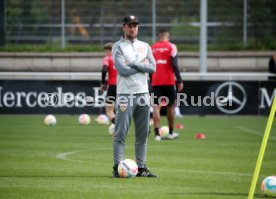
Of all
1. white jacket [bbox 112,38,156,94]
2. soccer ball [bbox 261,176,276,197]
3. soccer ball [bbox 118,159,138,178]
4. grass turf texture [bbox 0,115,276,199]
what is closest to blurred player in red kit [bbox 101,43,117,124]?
grass turf texture [bbox 0,115,276,199]

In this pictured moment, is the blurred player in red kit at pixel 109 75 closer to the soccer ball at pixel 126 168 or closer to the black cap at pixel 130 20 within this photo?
the black cap at pixel 130 20

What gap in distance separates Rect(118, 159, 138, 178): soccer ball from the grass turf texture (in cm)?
17

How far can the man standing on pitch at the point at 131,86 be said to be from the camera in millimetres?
13180

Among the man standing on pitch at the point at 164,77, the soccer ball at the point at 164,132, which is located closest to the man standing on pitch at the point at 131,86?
the man standing on pitch at the point at 164,77

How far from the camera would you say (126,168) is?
13133 millimetres

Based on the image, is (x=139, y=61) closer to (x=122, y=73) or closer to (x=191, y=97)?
(x=122, y=73)

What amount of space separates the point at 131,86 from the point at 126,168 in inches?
49.1

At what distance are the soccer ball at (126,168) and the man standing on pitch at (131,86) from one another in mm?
126

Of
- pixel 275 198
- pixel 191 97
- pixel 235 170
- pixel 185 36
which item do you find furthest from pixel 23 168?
pixel 185 36

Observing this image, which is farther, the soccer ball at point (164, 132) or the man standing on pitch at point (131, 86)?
the soccer ball at point (164, 132)

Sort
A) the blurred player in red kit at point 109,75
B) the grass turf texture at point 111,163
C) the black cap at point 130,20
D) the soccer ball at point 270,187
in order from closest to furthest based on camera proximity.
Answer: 1. the soccer ball at point 270,187
2. the grass turf texture at point 111,163
3. the black cap at point 130,20
4. the blurred player in red kit at point 109,75

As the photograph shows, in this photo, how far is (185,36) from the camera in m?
37.2

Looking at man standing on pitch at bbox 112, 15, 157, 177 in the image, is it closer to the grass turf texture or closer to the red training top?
the grass turf texture

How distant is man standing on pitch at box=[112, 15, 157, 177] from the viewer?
1318 centimetres
